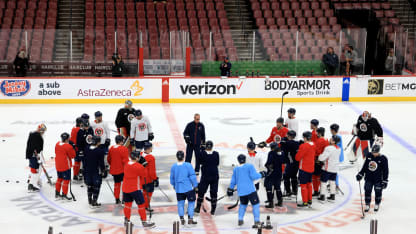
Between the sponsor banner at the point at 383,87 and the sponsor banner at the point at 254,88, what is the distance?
2.46 feet

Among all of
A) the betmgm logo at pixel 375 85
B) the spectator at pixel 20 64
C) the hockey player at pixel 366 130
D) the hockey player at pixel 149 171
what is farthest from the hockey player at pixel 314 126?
the spectator at pixel 20 64

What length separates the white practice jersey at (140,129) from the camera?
13.2 m

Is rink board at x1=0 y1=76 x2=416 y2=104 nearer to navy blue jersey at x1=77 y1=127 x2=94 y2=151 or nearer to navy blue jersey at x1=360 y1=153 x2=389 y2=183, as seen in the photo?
navy blue jersey at x1=77 y1=127 x2=94 y2=151

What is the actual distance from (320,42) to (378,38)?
360cm

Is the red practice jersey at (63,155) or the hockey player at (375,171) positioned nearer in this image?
the hockey player at (375,171)

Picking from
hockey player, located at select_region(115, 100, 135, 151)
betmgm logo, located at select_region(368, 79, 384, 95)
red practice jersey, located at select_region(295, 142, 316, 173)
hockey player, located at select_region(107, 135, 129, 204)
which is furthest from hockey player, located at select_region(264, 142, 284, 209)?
betmgm logo, located at select_region(368, 79, 384, 95)

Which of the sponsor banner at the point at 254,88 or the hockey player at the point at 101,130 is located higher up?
the sponsor banner at the point at 254,88

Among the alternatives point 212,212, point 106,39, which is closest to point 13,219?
point 212,212

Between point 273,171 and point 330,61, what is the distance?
14.8 meters

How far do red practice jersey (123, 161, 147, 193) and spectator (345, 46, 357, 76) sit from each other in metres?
16.5

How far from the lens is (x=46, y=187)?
12602mm

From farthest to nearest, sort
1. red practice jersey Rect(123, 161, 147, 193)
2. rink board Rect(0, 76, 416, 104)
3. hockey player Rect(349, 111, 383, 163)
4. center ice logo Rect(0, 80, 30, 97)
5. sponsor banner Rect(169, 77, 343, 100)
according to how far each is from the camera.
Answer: sponsor banner Rect(169, 77, 343, 100) < rink board Rect(0, 76, 416, 104) < center ice logo Rect(0, 80, 30, 97) < hockey player Rect(349, 111, 383, 163) < red practice jersey Rect(123, 161, 147, 193)

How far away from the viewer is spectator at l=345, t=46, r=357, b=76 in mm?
24734

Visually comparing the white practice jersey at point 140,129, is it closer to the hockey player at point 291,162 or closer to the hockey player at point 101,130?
the hockey player at point 101,130
